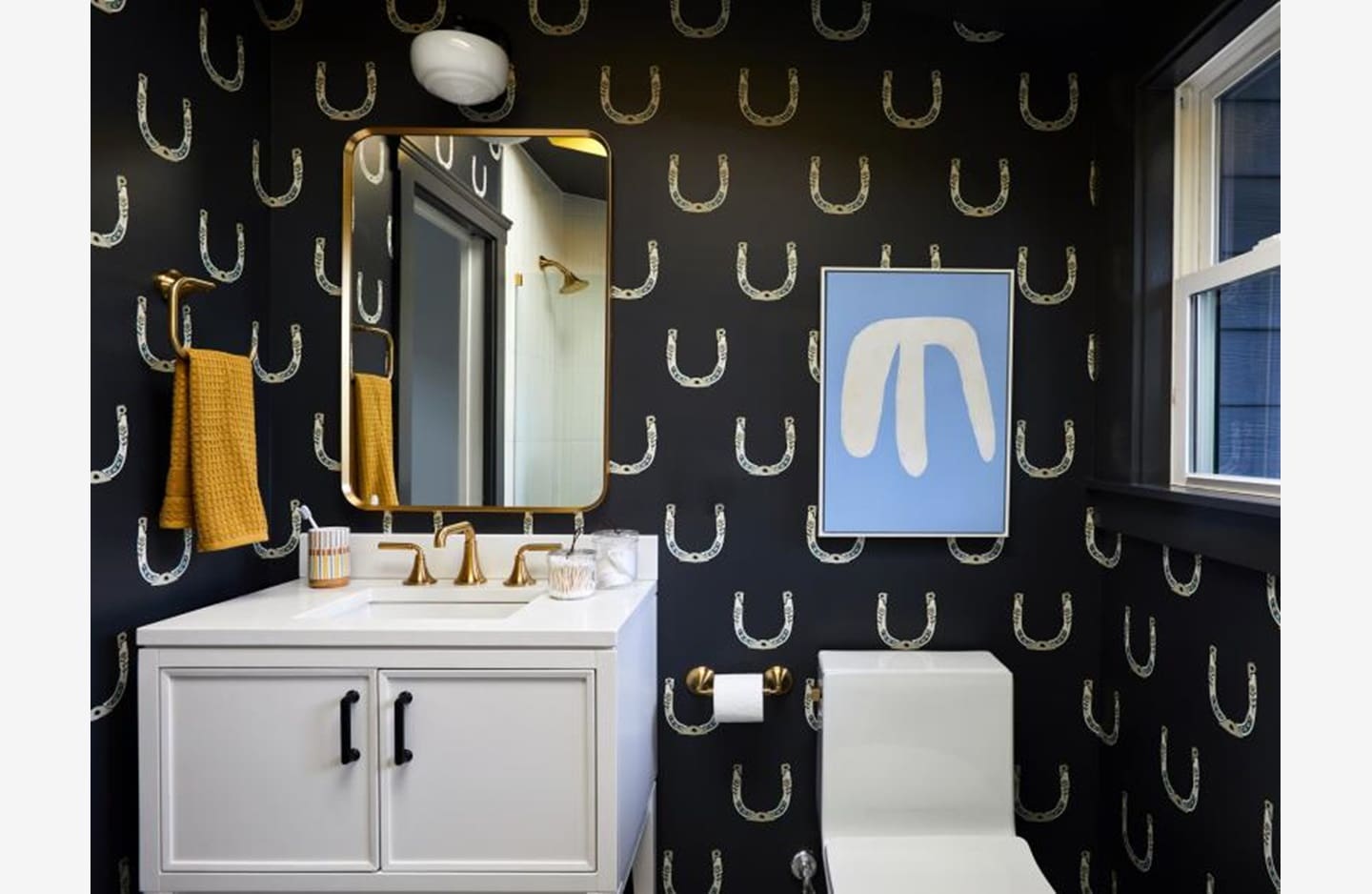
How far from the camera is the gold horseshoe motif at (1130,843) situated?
1654 millimetres

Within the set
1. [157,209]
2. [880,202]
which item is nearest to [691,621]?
[880,202]

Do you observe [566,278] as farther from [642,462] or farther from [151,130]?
[151,130]

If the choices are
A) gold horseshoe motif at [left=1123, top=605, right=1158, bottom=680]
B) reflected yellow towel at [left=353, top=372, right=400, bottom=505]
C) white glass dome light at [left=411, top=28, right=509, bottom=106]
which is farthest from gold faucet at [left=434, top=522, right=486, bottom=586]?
gold horseshoe motif at [left=1123, top=605, right=1158, bottom=680]

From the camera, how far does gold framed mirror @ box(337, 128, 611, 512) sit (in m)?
1.86

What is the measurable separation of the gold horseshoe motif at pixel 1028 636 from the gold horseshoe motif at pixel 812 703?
1.64 feet

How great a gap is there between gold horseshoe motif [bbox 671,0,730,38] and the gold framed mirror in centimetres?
34

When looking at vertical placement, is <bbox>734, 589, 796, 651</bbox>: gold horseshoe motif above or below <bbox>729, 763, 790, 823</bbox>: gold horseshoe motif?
above

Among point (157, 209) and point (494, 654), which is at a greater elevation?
point (157, 209)

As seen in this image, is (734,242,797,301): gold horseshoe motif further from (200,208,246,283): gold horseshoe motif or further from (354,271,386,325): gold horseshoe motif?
(200,208,246,283): gold horseshoe motif

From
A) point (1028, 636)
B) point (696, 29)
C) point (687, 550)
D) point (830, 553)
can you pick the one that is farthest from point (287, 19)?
point (1028, 636)
